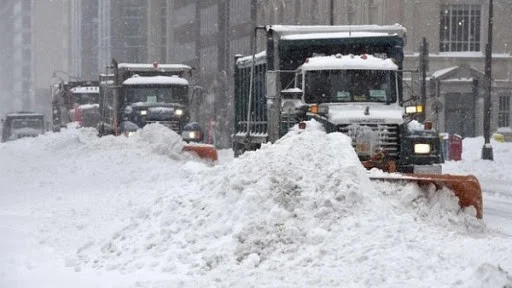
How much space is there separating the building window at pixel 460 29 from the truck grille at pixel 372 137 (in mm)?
36540

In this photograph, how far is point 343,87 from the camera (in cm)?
1881

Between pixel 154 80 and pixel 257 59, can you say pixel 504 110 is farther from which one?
pixel 257 59

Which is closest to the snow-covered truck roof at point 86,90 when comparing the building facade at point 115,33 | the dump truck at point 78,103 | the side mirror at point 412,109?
the dump truck at point 78,103

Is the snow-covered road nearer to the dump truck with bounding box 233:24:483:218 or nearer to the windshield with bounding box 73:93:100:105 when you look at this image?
the dump truck with bounding box 233:24:483:218

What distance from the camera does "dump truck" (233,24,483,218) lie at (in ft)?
58.6

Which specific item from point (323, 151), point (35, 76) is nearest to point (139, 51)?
point (35, 76)

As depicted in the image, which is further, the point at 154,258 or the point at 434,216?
the point at 434,216

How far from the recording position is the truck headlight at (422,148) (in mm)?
18250

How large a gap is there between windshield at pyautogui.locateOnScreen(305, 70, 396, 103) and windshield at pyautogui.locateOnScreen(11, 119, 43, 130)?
165 ft

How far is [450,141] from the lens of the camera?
35312 mm

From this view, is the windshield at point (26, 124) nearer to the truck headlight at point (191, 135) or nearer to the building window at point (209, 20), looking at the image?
the building window at point (209, 20)

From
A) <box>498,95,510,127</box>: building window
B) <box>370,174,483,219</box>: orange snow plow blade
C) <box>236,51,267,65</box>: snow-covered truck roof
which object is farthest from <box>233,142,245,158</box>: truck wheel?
<box>498,95,510,127</box>: building window

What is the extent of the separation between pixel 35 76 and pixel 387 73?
185 m

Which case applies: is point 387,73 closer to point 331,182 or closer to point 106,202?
point 106,202
